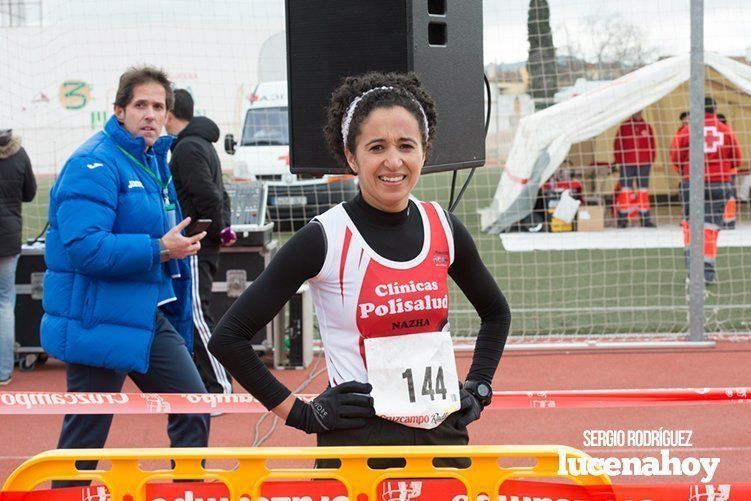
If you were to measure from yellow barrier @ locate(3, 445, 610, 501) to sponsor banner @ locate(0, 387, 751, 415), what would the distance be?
1204 millimetres

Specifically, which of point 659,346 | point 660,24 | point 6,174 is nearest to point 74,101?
point 6,174

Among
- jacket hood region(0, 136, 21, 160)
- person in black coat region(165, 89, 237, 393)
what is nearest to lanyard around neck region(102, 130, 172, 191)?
person in black coat region(165, 89, 237, 393)

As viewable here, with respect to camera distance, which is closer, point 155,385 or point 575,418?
point 155,385

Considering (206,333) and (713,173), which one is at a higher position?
(713,173)

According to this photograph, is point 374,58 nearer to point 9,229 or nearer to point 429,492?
point 429,492

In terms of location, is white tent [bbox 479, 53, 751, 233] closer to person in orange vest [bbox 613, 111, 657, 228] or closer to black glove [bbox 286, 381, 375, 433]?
person in orange vest [bbox 613, 111, 657, 228]

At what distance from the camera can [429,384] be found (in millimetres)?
2523

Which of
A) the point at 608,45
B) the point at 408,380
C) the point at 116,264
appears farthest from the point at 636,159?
the point at 408,380

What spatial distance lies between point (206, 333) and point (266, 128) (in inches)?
384

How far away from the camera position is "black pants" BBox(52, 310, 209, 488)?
3891mm

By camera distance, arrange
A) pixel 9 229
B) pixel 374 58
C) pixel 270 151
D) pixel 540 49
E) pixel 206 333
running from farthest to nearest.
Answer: pixel 270 151
pixel 540 49
pixel 9 229
pixel 206 333
pixel 374 58

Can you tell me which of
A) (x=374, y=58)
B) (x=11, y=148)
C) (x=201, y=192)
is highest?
(x=374, y=58)

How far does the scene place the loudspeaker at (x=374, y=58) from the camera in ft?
11.6

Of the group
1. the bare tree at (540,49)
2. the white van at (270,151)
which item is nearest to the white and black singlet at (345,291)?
the bare tree at (540,49)
